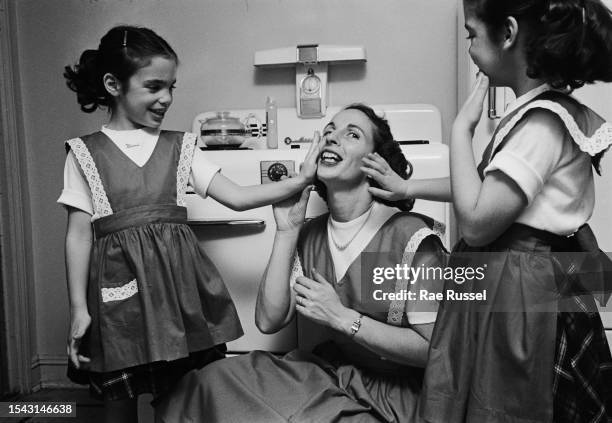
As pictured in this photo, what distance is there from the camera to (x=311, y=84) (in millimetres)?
1981

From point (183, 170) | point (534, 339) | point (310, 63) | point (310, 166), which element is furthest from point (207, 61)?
point (534, 339)

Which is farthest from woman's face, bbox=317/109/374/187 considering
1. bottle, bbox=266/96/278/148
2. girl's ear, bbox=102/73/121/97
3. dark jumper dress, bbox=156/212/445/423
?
bottle, bbox=266/96/278/148

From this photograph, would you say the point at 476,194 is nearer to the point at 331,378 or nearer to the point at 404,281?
the point at 404,281

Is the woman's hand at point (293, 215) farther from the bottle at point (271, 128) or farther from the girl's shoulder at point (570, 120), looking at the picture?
the bottle at point (271, 128)

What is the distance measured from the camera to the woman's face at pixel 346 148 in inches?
49.8

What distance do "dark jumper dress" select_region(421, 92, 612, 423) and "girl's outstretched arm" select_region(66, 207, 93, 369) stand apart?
2.52ft

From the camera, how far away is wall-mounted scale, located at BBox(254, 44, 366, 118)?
6.37ft

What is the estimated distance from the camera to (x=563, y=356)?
2.81 feet

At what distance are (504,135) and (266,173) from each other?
0.75 meters

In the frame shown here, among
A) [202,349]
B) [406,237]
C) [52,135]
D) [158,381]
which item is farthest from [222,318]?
[52,135]

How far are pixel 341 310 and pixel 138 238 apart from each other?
1.55 feet

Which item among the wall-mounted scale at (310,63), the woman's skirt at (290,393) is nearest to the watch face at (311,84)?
the wall-mounted scale at (310,63)

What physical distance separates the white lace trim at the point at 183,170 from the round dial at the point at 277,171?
233 millimetres

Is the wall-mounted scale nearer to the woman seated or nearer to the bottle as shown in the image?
the bottle
